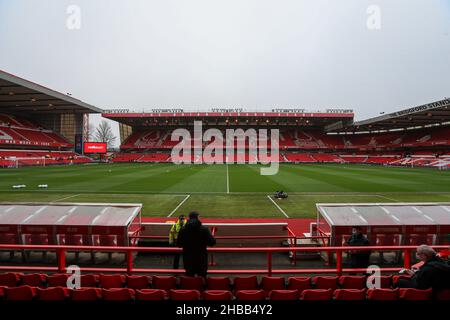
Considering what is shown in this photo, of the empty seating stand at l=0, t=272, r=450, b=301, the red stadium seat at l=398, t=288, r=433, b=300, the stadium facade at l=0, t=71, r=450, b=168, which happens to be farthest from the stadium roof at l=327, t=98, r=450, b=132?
the empty seating stand at l=0, t=272, r=450, b=301

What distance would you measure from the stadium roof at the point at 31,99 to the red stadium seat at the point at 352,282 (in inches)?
1878

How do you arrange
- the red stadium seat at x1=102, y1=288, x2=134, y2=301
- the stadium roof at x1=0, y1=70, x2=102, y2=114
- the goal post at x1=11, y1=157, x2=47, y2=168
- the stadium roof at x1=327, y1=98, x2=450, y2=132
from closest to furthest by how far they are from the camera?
1. the red stadium seat at x1=102, y1=288, x2=134, y2=301
2. the stadium roof at x1=0, y1=70, x2=102, y2=114
3. the stadium roof at x1=327, y1=98, x2=450, y2=132
4. the goal post at x1=11, y1=157, x2=47, y2=168

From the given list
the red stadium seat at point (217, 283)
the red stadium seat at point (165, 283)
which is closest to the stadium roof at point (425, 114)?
the red stadium seat at point (217, 283)

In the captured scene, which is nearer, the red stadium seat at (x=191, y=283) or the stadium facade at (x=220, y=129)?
the red stadium seat at (x=191, y=283)

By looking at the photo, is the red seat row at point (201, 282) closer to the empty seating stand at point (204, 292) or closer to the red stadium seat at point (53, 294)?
the empty seating stand at point (204, 292)

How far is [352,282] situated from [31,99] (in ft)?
199

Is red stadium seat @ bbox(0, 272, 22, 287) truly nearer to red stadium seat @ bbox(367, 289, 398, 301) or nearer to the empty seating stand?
the empty seating stand

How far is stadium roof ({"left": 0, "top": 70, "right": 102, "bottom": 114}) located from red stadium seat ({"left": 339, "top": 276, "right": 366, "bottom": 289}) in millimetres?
47707

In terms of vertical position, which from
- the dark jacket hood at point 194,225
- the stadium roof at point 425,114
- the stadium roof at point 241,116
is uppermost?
the stadium roof at point 241,116

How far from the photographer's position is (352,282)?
13.9ft

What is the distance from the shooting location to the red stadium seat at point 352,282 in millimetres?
4230

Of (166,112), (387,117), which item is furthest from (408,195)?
(166,112)

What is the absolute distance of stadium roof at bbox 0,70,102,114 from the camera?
41.6 metres

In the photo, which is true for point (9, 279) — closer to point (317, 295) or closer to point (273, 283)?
point (273, 283)
